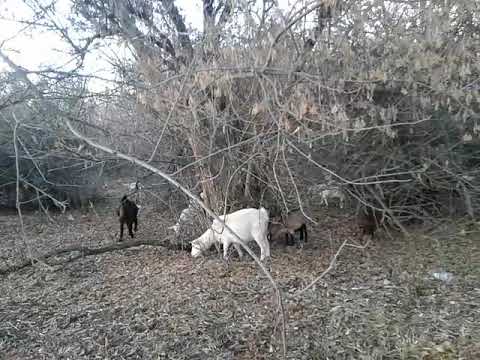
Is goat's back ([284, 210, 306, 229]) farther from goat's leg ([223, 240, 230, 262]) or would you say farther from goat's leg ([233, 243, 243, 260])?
goat's leg ([223, 240, 230, 262])

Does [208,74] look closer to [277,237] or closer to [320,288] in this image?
[320,288]

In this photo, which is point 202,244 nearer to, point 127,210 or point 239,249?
point 239,249

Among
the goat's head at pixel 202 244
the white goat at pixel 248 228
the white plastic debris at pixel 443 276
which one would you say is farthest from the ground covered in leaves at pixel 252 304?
the white goat at pixel 248 228

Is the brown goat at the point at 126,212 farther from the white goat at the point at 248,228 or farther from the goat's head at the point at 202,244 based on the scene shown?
the white goat at the point at 248,228

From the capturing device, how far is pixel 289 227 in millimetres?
5852

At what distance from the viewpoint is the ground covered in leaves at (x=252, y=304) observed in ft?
10.8

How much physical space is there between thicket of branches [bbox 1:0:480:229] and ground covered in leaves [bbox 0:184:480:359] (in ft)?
2.99

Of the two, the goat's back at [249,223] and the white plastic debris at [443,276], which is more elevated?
the goat's back at [249,223]

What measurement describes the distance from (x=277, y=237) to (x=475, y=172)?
8.95 feet

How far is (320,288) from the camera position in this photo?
4.42 meters

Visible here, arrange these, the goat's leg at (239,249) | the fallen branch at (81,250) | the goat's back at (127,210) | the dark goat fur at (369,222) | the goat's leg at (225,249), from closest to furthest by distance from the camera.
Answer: the fallen branch at (81,250)
the goat's leg at (225,249)
the goat's leg at (239,249)
the dark goat fur at (369,222)
the goat's back at (127,210)

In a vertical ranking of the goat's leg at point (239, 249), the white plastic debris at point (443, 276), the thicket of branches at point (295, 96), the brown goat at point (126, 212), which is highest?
the thicket of branches at point (295, 96)

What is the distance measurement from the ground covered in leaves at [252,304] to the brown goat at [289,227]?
178 mm

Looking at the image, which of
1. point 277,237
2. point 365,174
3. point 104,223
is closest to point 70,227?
point 104,223
